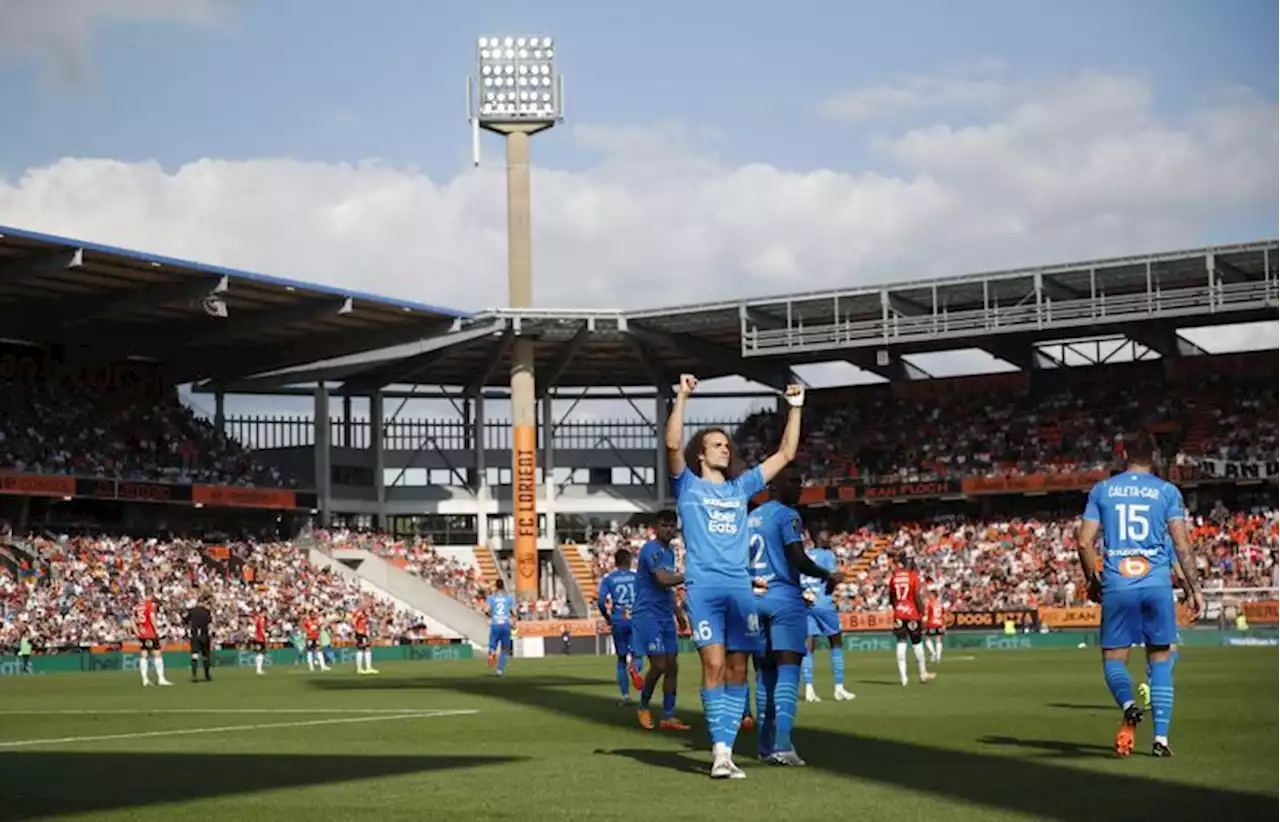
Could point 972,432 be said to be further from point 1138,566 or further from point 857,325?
point 1138,566

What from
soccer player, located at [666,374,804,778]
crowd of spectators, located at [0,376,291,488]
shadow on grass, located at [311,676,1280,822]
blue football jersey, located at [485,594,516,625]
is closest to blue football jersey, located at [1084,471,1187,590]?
shadow on grass, located at [311,676,1280,822]

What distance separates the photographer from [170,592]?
59031mm

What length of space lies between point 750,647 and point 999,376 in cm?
6318

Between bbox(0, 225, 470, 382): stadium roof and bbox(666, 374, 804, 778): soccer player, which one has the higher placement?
bbox(0, 225, 470, 382): stadium roof

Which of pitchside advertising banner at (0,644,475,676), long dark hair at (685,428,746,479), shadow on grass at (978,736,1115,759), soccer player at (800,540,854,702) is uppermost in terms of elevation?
long dark hair at (685,428,746,479)

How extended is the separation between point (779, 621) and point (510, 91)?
66972mm

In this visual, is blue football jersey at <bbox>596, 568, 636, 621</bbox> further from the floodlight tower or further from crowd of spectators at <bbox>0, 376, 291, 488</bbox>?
the floodlight tower

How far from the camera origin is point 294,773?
12.2 meters

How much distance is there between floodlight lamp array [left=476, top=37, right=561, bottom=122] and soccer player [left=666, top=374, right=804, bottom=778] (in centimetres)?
6718

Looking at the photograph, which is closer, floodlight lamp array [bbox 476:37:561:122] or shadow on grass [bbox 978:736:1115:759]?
shadow on grass [bbox 978:736:1115:759]

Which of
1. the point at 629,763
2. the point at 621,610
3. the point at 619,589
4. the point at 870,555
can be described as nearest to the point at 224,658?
the point at 870,555

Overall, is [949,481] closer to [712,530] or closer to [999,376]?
[999,376]

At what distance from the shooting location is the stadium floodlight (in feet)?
252

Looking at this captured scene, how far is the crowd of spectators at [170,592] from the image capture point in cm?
5375
